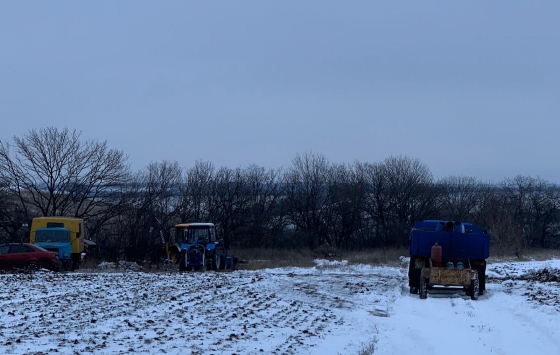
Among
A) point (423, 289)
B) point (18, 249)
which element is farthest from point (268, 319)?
point (18, 249)

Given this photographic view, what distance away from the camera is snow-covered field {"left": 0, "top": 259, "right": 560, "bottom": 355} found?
10.8 meters

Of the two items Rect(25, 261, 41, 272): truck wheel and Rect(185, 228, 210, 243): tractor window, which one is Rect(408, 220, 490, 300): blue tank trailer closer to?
Rect(185, 228, 210, 243): tractor window

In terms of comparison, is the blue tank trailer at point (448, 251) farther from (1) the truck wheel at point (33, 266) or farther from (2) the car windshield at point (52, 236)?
(2) the car windshield at point (52, 236)

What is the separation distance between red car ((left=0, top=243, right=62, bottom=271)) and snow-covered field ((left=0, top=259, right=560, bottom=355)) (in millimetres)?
7839

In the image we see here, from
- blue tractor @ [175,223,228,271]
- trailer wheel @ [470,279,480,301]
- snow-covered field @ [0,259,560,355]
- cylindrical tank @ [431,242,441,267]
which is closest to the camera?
snow-covered field @ [0,259,560,355]

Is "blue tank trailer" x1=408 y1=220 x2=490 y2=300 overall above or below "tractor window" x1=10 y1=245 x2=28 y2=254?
above

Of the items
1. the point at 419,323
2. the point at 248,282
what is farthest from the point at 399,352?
the point at 248,282

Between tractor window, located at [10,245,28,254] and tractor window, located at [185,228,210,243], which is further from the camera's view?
tractor window, located at [185,228,210,243]

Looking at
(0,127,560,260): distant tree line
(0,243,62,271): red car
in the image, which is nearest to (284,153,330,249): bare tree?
(0,127,560,260): distant tree line

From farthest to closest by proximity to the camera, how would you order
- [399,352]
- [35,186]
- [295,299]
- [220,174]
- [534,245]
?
[534,245], [220,174], [35,186], [295,299], [399,352]

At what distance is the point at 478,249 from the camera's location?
20281 millimetres

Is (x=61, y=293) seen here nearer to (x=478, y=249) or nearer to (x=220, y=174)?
(x=478, y=249)

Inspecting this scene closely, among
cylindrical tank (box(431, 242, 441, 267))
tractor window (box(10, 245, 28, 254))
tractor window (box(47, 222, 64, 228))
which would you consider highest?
Answer: tractor window (box(47, 222, 64, 228))

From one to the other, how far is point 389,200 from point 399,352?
6366cm
